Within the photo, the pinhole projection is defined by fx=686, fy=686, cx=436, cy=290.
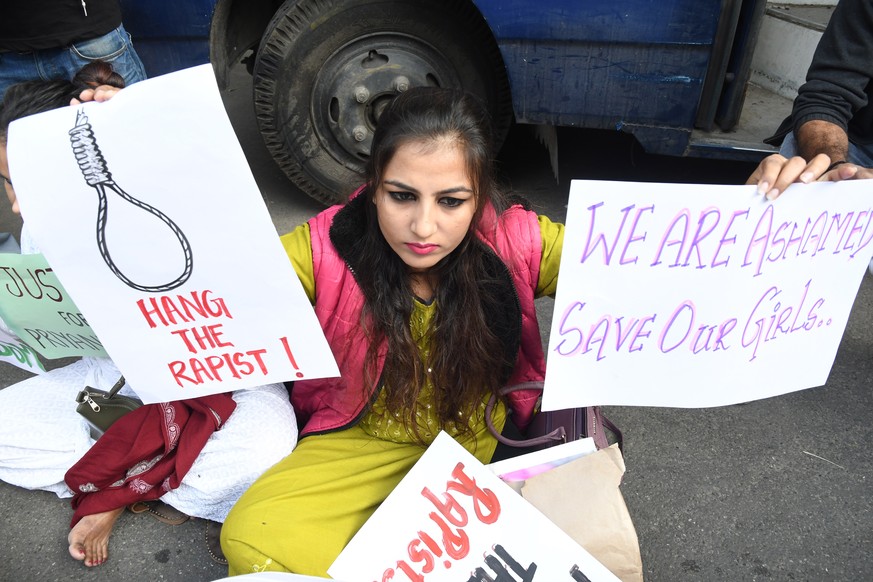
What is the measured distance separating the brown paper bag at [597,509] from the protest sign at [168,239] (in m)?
0.55

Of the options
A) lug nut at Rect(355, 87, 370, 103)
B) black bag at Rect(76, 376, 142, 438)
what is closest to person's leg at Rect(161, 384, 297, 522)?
black bag at Rect(76, 376, 142, 438)

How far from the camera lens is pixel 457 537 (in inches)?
55.1

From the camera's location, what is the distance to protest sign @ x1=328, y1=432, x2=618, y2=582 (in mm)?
1341

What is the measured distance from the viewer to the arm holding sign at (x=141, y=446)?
173 centimetres

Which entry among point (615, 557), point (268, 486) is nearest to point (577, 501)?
point (615, 557)

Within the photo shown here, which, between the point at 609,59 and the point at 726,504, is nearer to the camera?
the point at 726,504

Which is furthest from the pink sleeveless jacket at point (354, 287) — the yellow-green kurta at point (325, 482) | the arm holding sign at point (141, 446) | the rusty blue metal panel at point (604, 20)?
the rusty blue metal panel at point (604, 20)

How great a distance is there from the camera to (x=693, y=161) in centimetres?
363

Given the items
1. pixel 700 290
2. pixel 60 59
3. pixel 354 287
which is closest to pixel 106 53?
pixel 60 59

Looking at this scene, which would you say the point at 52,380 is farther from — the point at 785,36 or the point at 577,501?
the point at 785,36

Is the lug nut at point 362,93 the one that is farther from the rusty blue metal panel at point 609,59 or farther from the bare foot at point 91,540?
the bare foot at point 91,540

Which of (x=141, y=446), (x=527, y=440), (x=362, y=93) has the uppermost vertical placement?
(x=362, y=93)

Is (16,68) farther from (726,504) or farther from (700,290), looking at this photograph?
(726,504)

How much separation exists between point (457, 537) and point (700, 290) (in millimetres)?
719
